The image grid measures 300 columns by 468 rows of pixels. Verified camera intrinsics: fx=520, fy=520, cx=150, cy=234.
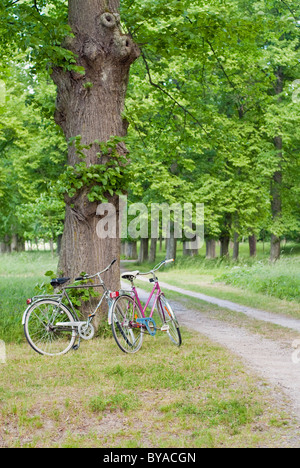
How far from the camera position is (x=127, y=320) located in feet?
24.3

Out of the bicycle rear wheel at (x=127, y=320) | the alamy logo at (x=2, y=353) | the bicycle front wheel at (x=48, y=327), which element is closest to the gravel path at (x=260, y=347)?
the bicycle rear wheel at (x=127, y=320)

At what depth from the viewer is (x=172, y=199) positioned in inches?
964

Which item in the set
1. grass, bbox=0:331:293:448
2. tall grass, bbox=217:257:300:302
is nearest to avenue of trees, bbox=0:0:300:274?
grass, bbox=0:331:293:448

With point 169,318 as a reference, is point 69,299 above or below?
above

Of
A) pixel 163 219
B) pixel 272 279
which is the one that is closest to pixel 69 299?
pixel 272 279

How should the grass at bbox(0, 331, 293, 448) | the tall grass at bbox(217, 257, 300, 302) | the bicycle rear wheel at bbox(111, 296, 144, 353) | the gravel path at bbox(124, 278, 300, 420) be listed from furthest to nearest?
the tall grass at bbox(217, 257, 300, 302) < the bicycle rear wheel at bbox(111, 296, 144, 353) < the gravel path at bbox(124, 278, 300, 420) < the grass at bbox(0, 331, 293, 448)

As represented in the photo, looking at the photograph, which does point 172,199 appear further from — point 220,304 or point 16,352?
point 16,352

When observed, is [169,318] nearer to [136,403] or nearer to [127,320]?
[127,320]

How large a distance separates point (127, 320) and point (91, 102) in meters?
3.70

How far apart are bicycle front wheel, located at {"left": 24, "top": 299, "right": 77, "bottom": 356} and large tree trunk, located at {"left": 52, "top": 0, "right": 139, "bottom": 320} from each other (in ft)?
3.62

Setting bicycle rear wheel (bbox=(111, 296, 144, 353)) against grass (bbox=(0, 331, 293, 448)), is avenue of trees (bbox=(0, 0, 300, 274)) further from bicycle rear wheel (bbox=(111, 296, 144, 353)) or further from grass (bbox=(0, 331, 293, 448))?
grass (bbox=(0, 331, 293, 448))

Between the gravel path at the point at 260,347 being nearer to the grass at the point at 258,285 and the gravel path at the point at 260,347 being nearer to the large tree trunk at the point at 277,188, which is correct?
the grass at the point at 258,285

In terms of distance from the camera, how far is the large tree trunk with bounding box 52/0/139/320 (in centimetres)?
854
